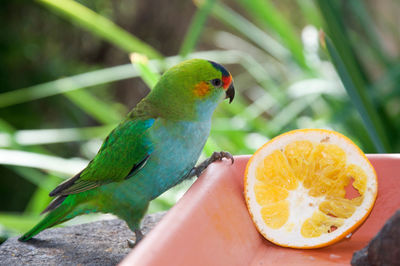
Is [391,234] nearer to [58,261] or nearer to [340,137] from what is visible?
[340,137]

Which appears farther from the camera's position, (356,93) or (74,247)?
(356,93)

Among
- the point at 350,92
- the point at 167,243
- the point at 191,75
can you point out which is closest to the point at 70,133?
the point at 191,75

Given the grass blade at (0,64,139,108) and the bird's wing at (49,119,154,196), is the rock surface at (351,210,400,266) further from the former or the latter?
the grass blade at (0,64,139,108)

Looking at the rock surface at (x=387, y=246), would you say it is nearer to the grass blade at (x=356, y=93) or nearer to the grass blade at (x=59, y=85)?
the grass blade at (x=356, y=93)

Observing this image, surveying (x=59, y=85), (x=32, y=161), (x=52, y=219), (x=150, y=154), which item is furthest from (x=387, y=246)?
(x=59, y=85)

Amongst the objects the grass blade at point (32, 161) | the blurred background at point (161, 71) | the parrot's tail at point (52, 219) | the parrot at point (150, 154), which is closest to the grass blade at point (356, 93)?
the blurred background at point (161, 71)

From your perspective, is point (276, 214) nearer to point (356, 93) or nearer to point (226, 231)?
point (226, 231)

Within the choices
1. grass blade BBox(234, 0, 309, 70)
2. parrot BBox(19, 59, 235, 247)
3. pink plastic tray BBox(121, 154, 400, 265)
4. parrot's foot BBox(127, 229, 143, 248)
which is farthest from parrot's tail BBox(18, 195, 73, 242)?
grass blade BBox(234, 0, 309, 70)
